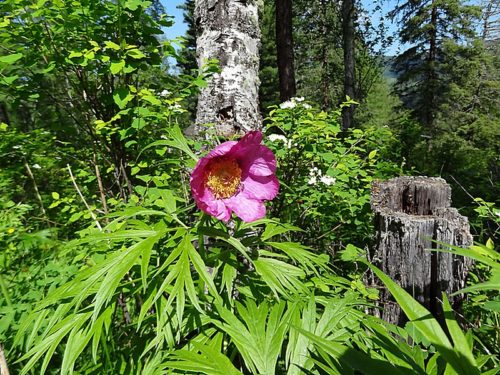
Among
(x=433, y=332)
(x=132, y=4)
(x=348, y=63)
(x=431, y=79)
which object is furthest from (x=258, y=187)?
(x=431, y=79)

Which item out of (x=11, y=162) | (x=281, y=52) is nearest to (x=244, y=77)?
(x=11, y=162)

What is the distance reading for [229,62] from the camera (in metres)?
2.56

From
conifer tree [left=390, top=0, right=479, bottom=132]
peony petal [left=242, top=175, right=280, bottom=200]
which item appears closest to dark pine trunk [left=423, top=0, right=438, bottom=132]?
conifer tree [left=390, top=0, right=479, bottom=132]

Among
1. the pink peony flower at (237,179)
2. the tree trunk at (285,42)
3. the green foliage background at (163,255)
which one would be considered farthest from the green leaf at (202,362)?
the tree trunk at (285,42)

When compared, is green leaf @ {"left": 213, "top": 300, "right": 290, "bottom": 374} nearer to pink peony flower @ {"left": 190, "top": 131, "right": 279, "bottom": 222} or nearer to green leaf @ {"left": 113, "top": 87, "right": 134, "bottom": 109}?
pink peony flower @ {"left": 190, "top": 131, "right": 279, "bottom": 222}

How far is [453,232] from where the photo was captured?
212 cm

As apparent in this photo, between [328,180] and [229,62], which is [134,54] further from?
[328,180]

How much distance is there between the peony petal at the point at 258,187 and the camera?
4.36ft

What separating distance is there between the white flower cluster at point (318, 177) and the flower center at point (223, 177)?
70.6 inches

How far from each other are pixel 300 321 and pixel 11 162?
4.23 metres

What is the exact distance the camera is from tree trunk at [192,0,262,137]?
2473mm

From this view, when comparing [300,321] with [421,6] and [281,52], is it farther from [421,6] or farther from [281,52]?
[421,6]

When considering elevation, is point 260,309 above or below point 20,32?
below

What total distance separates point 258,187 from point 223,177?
145mm
